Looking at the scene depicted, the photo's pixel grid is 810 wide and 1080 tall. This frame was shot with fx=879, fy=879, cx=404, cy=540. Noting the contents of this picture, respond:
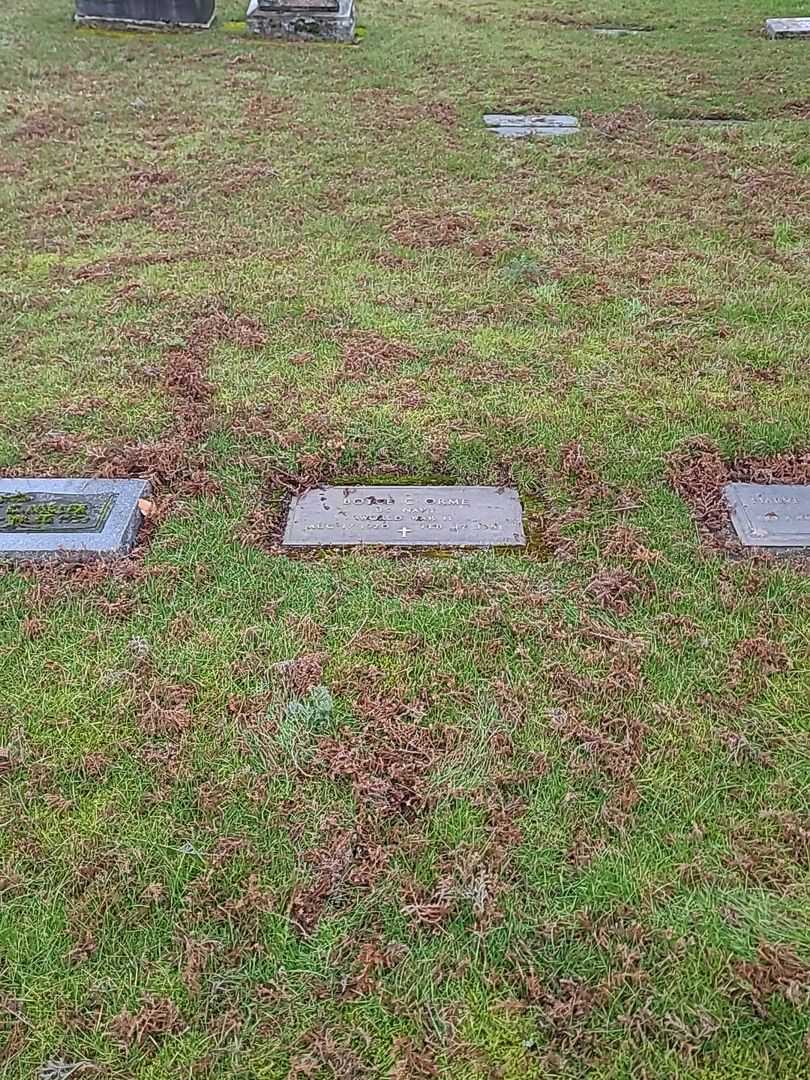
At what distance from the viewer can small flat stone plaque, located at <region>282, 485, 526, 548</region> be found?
136 inches

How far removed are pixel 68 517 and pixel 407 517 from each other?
1.35 meters

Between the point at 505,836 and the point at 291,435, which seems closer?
the point at 505,836

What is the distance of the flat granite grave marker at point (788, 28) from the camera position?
33.9 feet

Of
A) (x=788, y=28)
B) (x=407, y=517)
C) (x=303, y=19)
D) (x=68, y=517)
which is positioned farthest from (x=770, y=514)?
(x=788, y=28)

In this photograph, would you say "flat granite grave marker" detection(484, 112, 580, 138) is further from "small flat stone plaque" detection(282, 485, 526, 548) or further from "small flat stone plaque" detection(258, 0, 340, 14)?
"small flat stone plaque" detection(282, 485, 526, 548)

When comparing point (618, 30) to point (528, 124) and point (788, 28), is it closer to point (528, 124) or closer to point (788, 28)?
point (788, 28)

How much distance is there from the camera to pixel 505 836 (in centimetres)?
247

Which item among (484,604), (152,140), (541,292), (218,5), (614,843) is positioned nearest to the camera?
(614,843)

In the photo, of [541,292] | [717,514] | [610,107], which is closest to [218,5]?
[610,107]

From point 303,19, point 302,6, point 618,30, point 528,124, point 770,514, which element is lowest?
point 770,514

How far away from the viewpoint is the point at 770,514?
353 centimetres

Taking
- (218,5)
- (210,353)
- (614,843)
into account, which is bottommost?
(614,843)

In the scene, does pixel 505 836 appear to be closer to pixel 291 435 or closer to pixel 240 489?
pixel 240 489

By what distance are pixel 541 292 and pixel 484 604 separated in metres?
2.70
